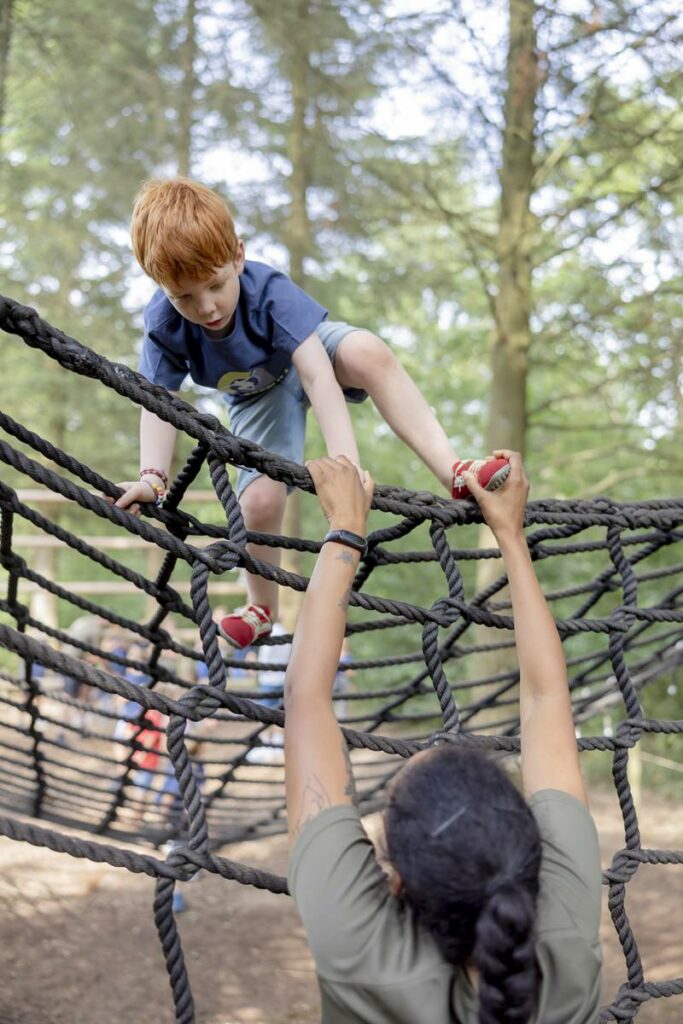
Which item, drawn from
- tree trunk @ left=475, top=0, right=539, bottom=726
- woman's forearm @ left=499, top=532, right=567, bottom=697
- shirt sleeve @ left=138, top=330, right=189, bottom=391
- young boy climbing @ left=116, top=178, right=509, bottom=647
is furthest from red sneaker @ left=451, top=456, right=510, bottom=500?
tree trunk @ left=475, top=0, right=539, bottom=726

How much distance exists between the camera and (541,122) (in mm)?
5105

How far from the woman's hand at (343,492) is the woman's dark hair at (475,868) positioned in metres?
0.42

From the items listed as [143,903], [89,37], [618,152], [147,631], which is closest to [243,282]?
[147,631]

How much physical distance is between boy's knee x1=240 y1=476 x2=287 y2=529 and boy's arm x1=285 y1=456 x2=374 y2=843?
80 cm

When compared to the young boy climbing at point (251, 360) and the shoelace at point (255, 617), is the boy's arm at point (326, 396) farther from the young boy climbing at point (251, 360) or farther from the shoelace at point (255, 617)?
the shoelace at point (255, 617)

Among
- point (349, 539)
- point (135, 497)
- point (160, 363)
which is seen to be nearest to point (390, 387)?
point (160, 363)

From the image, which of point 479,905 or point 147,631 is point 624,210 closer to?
point 147,631

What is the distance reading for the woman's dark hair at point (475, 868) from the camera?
857 mm

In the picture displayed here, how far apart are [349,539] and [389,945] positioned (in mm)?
500

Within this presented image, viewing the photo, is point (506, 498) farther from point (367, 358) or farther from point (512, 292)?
point (512, 292)

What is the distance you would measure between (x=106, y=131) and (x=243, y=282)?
22.4 ft

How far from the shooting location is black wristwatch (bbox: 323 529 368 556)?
1.26 meters

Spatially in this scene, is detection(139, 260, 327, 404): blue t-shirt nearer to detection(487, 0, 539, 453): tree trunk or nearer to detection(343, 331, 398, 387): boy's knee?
detection(343, 331, 398, 387): boy's knee

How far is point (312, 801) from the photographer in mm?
1008
